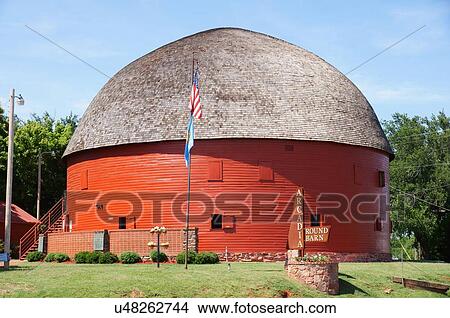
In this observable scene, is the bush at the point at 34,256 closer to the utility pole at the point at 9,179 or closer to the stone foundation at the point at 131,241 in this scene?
the stone foundation at the point at 131,241

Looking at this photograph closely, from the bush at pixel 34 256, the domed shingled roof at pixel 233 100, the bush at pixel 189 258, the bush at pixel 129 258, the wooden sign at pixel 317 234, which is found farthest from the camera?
the bush at pixel 34 256

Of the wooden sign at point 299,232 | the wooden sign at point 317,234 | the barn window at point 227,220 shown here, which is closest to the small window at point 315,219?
the barn window at point 227,220

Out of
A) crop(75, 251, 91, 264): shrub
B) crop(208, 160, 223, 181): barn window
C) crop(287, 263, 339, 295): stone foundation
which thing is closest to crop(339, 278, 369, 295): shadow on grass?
crop(287, 263, 339, 295): stone foundation

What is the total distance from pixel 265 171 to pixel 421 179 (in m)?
29.5

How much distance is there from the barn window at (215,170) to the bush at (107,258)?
5.34m

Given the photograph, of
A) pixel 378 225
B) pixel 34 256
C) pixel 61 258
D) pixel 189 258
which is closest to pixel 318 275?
pixel 189 258

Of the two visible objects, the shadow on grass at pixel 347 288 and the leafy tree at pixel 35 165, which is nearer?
the shadow on grass at pixel 347 288

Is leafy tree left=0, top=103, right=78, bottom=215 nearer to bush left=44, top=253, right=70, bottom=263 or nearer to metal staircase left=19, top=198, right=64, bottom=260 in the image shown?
metal staircase left=19, top=198, right=64, bottom=260

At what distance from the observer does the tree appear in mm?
53938

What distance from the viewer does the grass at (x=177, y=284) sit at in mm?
20500

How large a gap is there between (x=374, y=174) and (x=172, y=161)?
33.4ft

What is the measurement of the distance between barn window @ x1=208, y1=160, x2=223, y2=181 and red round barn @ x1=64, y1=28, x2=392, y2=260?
0.14 ft

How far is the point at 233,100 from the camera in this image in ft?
110
